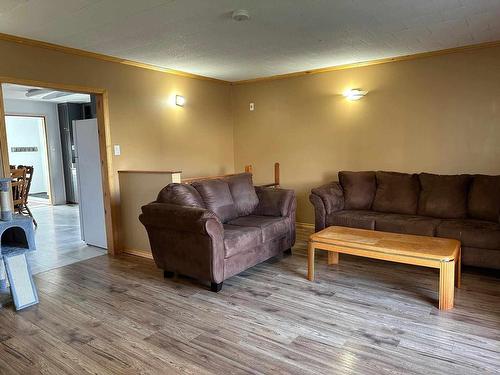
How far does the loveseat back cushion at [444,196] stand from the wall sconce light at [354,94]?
4.69 ft

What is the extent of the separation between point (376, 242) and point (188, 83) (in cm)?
363

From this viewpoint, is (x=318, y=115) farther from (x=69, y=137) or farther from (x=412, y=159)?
(x=69, y=137)

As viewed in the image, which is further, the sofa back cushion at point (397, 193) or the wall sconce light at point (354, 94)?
the wall sconce light at point (354, 94)

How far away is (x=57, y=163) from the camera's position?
28.1 ft

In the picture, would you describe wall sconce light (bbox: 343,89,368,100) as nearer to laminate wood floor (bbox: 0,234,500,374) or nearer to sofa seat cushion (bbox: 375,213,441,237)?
sofa seat cushion (bbox: 375,213,441,237)

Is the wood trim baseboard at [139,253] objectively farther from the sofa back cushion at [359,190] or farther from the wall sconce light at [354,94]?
the wall sconce light at [354,94]

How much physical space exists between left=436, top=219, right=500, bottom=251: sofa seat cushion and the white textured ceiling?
1.90 meters

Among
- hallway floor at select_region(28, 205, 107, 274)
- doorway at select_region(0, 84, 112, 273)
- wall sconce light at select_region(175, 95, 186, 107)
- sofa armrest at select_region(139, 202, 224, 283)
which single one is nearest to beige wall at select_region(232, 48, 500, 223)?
wall sconce light at select_region(175, 95, 186, 107)

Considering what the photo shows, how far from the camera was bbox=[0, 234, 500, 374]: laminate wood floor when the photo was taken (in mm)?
2178

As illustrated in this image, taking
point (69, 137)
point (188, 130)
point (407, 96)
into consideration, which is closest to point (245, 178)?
point (188, 130)

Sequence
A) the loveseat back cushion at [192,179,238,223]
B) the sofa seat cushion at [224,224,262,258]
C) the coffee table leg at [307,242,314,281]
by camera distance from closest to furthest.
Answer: the sofa seat cushion at [224,224,262,258] → the coffee table leg at [307,242,314,281] → the loveseat back cushion at [192,179,238,223]

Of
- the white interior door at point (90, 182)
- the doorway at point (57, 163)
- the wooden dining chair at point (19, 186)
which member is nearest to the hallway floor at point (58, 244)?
the doorway at point (57, 163)

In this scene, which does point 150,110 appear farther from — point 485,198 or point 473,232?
point 485,198

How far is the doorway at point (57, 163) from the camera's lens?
15.0 ft
